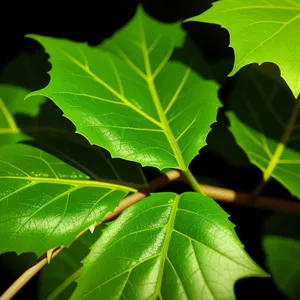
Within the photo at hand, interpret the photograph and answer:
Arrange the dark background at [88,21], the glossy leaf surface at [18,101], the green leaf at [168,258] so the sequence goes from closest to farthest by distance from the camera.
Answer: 1. the green leaf at [168,258]
2. the glossy leaf surface at [18,101]
3. the dark background at [88,21]

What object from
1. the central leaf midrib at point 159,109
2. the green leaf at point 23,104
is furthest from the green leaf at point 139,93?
the green leaf at point 23,104

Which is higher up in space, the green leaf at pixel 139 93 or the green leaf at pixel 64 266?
the green leaf at pixel 139 93

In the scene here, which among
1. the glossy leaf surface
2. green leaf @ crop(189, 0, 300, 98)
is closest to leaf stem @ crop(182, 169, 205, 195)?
green leaf @ crop(189, 0, 300, 98)

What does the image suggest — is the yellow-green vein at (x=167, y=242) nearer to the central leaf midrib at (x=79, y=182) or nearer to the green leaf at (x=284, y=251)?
the central leaf midrib at (x=79, y=182)

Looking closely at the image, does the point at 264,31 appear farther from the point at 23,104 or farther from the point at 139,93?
the point at 23,104

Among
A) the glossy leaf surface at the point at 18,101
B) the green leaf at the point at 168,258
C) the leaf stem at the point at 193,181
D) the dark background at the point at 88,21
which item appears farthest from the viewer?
the dark background at the point at 88,21

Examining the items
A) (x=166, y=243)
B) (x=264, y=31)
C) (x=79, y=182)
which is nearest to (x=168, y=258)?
(x=166, y=243)

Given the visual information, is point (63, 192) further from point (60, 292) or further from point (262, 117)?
point (262, 117)
